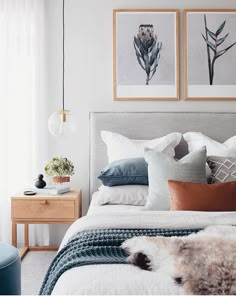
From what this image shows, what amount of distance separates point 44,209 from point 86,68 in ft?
4.34

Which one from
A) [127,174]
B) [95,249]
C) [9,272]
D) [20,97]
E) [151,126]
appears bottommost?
[9,272]

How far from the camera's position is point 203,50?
3.44m

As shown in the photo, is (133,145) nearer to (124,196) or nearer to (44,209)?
(124,196)

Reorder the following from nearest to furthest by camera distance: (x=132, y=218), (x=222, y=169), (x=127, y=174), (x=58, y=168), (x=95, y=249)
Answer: (x=95, y=249)
(x=132, y=218)
(x=222, y=169)
(x=127, y=174)
(x=58, y=168)

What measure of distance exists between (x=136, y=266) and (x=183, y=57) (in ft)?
8.22

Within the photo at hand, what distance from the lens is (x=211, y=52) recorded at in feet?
11.3

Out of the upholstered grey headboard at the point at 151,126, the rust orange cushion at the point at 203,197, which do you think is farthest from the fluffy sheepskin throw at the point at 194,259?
the upholstered grey headboard at the point at 151,126

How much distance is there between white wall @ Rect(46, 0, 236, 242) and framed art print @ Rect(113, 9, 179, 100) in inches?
2.8

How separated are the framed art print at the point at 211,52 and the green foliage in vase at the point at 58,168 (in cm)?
123

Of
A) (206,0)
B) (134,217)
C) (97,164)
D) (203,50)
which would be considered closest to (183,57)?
(203,50)

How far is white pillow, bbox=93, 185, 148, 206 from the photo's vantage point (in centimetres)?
271

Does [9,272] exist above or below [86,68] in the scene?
below

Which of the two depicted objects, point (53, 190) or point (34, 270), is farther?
point (53, 190)

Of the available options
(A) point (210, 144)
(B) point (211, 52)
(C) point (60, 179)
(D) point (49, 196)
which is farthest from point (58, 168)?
(B) point (211, 52)
